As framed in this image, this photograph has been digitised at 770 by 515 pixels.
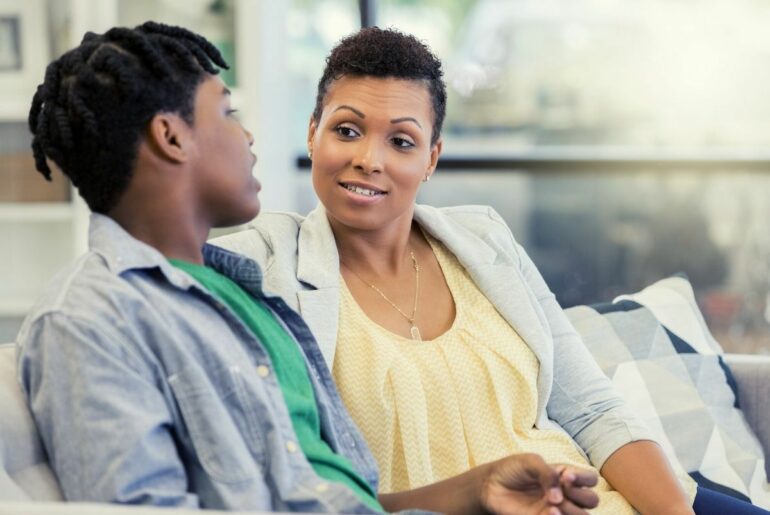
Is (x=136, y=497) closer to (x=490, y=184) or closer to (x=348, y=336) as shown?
(x=348, y=336)

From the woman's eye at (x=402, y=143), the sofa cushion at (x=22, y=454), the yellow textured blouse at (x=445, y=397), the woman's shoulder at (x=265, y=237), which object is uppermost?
the woman's eye at (x=402, y=143)

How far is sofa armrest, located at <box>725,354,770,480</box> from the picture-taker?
6.87ft

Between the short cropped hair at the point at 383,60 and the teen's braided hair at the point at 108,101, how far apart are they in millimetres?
486

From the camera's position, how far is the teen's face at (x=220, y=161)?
1.24m

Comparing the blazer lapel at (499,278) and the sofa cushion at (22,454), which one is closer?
the sofa cushion at (22,454)

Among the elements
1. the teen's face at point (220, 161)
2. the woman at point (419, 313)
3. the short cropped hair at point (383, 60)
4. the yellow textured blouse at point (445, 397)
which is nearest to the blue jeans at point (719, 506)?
the woman at point (419, 313)

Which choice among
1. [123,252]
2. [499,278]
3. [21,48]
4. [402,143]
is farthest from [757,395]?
[21,48]

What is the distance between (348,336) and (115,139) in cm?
55

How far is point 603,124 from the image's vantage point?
13.2 ft

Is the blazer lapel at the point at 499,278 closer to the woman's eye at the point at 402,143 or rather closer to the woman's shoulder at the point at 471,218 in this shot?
the woman's shoulder at the point at 471,218

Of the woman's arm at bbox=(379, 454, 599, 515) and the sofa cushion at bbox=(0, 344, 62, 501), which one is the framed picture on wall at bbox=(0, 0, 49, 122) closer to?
the sofa cushion at bbox=(0, 344, 62, 501)

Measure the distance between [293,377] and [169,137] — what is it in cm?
32

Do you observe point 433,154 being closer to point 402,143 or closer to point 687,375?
point 402,143


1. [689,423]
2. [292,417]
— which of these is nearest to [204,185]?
[292,417]
